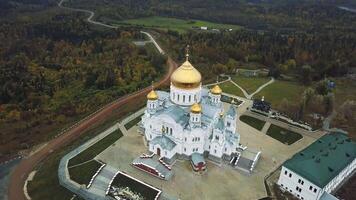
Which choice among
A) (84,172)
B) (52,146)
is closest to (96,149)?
(84,172)

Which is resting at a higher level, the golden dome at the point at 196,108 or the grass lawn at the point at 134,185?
the golden dome at the point at 196,108

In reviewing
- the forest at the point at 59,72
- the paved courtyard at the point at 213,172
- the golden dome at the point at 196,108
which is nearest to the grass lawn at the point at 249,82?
the forest at the point at 59,72

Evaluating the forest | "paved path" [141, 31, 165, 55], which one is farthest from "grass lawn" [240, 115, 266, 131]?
"paved path" [141, 31, 165, 55]

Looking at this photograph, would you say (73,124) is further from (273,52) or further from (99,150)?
(273,52)

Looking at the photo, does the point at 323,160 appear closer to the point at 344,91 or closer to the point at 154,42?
the point at 344,91

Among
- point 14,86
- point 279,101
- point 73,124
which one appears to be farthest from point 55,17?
point 279,101

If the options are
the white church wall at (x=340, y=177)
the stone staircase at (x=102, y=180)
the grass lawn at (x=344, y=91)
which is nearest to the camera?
the white church wall at (x=340, y=177)

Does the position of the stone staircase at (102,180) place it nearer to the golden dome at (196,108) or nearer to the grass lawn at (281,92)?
the golden dome at (196,108)
